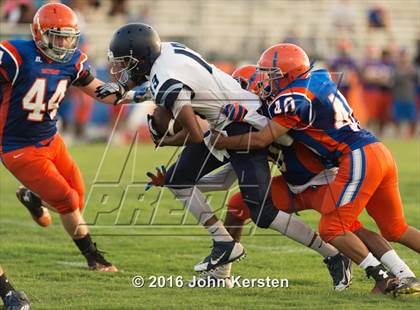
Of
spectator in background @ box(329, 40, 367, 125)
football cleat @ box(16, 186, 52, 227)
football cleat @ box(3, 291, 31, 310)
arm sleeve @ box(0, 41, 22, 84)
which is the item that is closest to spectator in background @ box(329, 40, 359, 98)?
spectator in background @ box(329, 40, 367, 125)

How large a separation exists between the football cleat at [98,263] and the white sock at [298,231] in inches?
46.5

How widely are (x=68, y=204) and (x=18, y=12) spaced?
403 inches

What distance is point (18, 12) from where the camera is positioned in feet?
49.7

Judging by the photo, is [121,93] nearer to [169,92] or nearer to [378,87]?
[169,92]

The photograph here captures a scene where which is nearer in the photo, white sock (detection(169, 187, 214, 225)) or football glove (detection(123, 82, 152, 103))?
white sock (detection(169, 187, 214, 225))

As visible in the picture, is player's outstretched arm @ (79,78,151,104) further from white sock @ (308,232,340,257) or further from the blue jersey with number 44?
white sock @ (308,232,340,257)

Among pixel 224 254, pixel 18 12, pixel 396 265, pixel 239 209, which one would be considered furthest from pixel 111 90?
pixel 18 12

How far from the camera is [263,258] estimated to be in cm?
595

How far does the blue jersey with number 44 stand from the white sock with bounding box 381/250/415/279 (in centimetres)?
224

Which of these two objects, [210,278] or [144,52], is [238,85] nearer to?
[144,52]

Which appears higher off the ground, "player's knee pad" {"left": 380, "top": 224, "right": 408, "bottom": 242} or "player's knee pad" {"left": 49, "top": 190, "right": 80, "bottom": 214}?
"player's knee pad" {"left": 380, "top": 224, "right": 408, "bottom": 242}

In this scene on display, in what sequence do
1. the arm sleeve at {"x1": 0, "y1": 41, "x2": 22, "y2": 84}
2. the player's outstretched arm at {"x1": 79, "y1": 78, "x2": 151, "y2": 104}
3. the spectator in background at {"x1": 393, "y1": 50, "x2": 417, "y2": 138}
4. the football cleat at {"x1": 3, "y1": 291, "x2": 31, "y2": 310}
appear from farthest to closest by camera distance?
the spectator in background at {"x1": 393, "y1": 50, "x2": 417, "y2": 138}
the player's outstretched arm at {"x1": 79, "y1": 78, "x2": 151, "y2": 104}
the arm sleeve at {"x1": 0, "y1": 41, "x2": 22, "y2": 84}
the football cleat at {"x1": 3, "y1": 291, "x2": 31, "y2": 310}

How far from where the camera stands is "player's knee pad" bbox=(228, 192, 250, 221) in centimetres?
536

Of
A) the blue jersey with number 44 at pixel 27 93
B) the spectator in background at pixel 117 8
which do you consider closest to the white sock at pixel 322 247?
the blue jersey with number 44 at pixel 27 93
